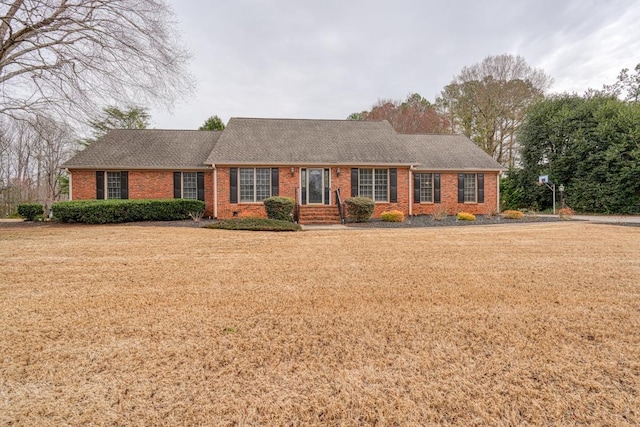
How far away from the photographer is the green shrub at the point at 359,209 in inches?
485

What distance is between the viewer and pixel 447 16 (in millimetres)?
14156

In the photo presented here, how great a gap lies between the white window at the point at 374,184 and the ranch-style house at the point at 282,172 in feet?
0.16

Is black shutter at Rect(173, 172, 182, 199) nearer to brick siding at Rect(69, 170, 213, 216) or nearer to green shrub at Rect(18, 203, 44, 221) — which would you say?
brick siding at Rect(69, 170, 213, 216)

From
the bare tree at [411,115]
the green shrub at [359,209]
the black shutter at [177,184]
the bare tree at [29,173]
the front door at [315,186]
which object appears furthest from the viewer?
the bare tree at [411,115]

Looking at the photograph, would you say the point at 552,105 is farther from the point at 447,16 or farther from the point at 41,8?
the point at 41,8

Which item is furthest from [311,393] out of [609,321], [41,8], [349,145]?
[349,145]

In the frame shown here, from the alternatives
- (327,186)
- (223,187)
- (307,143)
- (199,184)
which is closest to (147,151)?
(199,184)

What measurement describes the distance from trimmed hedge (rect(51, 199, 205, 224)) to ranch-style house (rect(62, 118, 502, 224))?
5.73ft

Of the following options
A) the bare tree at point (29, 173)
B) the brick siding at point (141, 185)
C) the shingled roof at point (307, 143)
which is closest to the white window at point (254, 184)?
the shingled roof at point (307, 143)

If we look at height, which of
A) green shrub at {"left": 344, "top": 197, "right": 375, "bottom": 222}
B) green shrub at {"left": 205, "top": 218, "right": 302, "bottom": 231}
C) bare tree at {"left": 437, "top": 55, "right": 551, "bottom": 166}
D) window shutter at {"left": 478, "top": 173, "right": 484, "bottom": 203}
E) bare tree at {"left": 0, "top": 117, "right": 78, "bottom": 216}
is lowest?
green shrub at {"left": 205, "top": 218, "right": 302, "bottom": 231}

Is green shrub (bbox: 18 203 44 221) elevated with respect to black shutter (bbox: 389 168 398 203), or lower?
lower

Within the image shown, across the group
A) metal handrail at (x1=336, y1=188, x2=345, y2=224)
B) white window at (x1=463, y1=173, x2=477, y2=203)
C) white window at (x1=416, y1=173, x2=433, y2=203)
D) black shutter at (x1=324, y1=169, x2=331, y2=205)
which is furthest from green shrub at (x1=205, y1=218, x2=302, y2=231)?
white window at (x1=463, y1=173, x2=477, y2=203)

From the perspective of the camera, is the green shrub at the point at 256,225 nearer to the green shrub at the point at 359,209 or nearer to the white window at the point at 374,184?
the green shrub at the point at 359,209

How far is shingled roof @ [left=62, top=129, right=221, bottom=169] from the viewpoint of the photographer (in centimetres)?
1380
